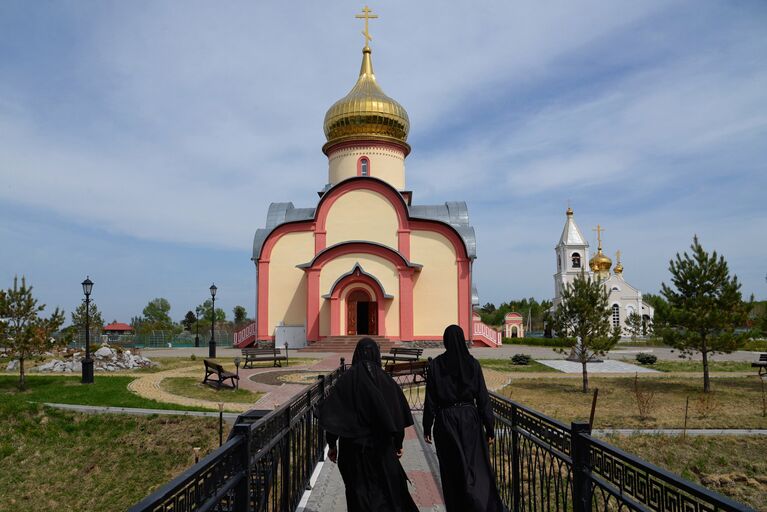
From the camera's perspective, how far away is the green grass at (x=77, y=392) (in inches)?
418

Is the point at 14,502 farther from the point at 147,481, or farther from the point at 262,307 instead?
the point at 262,307

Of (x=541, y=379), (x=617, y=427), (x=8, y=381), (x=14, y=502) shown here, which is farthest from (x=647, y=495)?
(x=8, y=381)

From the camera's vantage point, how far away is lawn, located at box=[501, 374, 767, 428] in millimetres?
8945

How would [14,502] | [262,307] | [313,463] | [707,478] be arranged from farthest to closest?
1. [262,307]
2. [14,502]
3. [707,478]
4. [313,463]

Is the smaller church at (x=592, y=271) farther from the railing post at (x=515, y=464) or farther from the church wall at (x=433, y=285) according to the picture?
the railing post at (x=515, y=464)

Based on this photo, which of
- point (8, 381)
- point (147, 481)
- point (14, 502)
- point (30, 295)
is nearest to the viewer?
point (14, 502)

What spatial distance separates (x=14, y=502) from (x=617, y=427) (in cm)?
902

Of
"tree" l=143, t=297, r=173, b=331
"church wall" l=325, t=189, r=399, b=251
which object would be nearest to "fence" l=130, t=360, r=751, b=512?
"church wall" l=325, t=189, r=399, b=251

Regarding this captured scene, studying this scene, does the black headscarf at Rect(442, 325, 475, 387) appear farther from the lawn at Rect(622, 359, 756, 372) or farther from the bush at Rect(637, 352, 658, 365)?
the bush at Rect(637, 352, 658, 365)

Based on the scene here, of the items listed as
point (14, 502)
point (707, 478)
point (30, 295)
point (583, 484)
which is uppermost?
point (30, 295)

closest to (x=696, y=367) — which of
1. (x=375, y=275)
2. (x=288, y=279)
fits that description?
(x=375, y=275)

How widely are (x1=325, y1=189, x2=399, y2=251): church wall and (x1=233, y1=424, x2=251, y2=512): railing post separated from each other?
74.4 feet

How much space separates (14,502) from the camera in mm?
7602

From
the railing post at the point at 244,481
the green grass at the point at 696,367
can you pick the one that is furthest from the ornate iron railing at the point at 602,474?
the green grass at the point at 696,367
